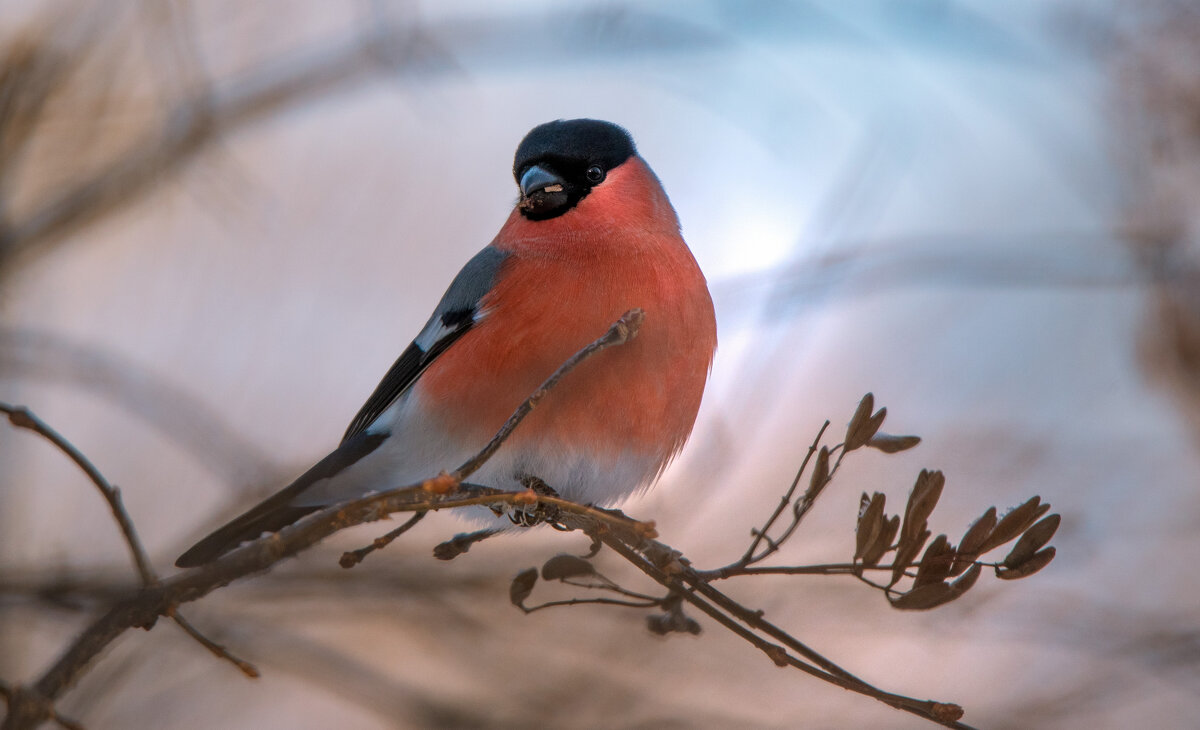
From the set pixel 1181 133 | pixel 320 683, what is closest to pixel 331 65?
pixel 320 683

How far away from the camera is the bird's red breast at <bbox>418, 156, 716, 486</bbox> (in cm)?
207

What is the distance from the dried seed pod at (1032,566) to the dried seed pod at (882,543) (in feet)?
0.51

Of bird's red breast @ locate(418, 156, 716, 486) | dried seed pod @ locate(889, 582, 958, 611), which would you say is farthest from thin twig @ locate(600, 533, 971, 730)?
bird's red breast @ locate(418, 156, 716, 486)

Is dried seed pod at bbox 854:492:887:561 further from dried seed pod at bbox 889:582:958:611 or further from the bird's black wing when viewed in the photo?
the bird's black wing

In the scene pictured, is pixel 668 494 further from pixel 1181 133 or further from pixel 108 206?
pixel 1181 133

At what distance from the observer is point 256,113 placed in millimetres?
2871

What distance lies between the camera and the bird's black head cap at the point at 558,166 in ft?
7.77

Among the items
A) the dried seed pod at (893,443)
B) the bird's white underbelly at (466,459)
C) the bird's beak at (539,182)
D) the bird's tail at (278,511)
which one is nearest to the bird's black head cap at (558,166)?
the bird's beak at (539,182)

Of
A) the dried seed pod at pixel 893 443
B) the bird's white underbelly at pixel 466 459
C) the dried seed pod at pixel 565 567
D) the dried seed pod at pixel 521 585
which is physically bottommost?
the dried seed pod at pixel 521 585

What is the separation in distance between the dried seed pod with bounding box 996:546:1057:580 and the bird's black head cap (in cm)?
137

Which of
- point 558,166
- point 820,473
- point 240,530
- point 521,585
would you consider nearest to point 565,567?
point 521,585

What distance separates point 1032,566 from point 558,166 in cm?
147

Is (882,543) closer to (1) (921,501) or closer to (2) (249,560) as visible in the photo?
(1) (921,501)

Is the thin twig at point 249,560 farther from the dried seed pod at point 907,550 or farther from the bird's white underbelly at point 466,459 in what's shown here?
the bird's white underbelly at point 466,459
